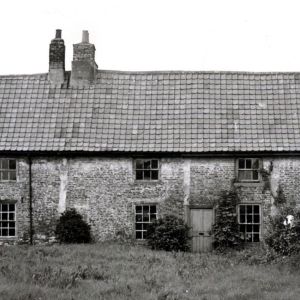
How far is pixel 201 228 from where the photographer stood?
2395cm

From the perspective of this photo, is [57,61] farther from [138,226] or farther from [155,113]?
[138,226]

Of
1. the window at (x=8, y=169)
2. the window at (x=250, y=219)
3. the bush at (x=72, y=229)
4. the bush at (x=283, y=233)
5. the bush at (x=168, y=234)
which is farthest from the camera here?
the window at (x=8, y=169)

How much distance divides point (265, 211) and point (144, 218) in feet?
16.3

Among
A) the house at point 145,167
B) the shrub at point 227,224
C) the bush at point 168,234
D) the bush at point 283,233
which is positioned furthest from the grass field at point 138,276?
the house at point 145,167

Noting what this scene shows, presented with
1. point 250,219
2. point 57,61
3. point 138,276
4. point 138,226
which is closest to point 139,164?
point 138,226

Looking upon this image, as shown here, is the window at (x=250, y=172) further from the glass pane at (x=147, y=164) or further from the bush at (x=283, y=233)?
the glass pane at (x=147, y=164)

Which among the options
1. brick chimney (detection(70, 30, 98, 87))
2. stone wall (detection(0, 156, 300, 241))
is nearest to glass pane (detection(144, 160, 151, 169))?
stone wall (detection(0, 156, 300, 241))

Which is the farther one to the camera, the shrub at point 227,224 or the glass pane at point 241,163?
the glass pane at point 241,163

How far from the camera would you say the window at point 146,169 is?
24.4 meters

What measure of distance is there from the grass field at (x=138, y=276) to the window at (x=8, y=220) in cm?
379

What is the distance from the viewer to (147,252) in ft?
69.3

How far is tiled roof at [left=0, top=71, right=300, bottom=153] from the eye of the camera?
24.4 metres

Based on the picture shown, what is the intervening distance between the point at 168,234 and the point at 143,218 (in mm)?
1816

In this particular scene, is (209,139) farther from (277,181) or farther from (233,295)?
(233,295)
